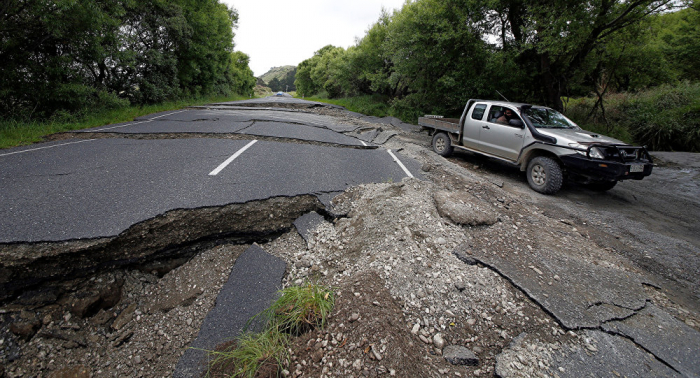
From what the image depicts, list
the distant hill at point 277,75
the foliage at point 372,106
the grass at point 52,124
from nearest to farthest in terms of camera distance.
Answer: the grass at point 52,124, the foliage at point 372,106, the distant hill at point 277,75

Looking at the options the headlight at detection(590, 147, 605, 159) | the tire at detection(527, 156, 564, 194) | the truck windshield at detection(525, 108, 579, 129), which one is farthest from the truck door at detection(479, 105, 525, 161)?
the headlight at detection(590, 147, 605, 159)

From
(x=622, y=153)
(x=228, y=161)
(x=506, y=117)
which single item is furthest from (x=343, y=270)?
(x=506, y=117)

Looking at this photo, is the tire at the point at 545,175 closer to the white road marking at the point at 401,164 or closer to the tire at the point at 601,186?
the tire at the point at 601,186

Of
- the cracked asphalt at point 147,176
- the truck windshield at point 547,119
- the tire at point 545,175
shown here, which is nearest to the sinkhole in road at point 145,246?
the cracked asphalt at point 147,176

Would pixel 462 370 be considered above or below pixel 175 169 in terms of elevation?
below

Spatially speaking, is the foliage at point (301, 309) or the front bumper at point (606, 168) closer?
the foliage at point (301, 309)

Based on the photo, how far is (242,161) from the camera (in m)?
5.50

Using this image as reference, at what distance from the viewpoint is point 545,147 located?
5.85 meters

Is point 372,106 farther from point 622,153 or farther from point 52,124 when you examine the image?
point 52,124

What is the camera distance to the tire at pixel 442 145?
8.34 metres

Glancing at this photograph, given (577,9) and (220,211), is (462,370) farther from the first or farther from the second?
(577,9)

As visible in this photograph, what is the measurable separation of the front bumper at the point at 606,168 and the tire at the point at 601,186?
870 mm

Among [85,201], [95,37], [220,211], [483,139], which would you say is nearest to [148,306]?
[220,211]

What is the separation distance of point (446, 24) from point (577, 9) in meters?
4.42
